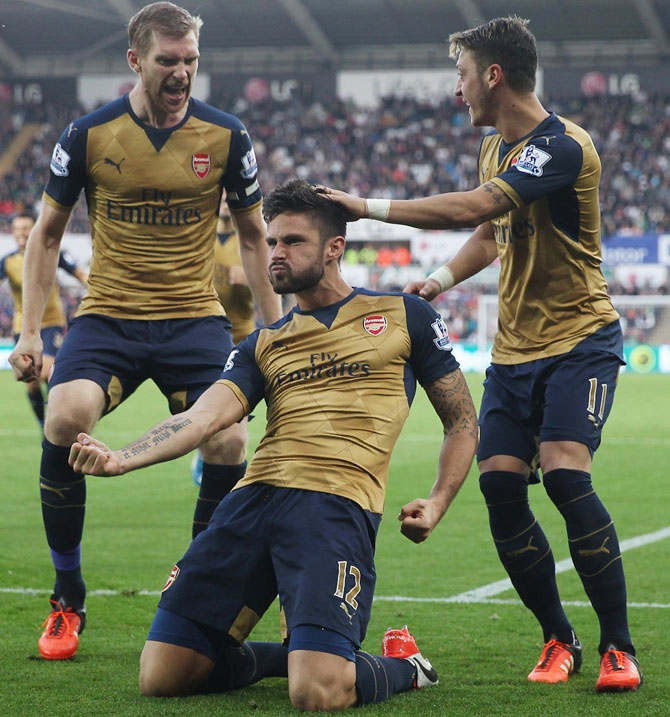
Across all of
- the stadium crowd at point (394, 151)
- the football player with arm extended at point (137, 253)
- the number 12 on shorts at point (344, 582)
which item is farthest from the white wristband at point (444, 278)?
the stadium crowd at point (394, 151)

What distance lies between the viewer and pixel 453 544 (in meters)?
7.50

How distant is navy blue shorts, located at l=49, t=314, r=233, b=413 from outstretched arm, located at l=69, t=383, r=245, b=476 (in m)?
0.89

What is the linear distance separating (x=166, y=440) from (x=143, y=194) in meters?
1.47

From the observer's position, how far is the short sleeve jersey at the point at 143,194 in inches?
192

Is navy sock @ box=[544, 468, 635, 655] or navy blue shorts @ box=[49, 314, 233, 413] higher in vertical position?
navy blue shorts @ box=[49, 314, 233, 413]

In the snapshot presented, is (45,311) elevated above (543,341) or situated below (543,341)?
below

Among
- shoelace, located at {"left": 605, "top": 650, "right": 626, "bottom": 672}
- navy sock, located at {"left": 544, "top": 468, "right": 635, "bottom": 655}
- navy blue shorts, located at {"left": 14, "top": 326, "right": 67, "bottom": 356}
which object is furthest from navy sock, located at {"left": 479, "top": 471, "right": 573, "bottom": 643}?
navy blue shorts, located at {"left": 14, "top": 326, "right": 67, "bottom": 356}

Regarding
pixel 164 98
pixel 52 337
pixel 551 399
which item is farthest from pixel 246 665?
pixel 52 337

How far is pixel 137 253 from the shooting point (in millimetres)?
4941

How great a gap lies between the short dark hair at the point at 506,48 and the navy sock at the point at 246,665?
2.07 meters

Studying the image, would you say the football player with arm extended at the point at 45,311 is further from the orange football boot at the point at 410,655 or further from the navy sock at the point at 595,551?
the navy sock at the point at 595,551

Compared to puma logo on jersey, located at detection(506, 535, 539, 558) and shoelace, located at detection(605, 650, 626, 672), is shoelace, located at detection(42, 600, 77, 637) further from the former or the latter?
shoelace, located at detection(605, 650, 626, 672)

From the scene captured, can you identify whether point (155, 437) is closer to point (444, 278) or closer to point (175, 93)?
point (444, 278)

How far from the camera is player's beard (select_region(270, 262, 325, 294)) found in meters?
3.98
